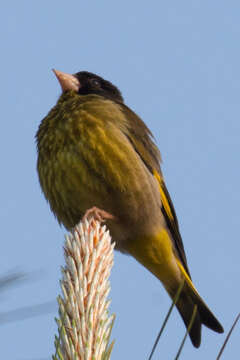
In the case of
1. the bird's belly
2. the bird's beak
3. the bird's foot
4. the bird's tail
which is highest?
the bird's beak

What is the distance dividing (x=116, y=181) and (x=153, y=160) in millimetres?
648

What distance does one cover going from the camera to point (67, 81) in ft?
14.8

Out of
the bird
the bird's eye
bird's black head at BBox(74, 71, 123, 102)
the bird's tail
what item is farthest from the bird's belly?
the bird's eye

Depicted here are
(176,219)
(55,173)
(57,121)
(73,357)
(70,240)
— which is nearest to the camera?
(73,357)

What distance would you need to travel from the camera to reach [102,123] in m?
3.81

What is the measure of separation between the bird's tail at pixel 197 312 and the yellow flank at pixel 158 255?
0.09 metres

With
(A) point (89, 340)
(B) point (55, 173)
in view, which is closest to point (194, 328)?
(B) point (55, 173)

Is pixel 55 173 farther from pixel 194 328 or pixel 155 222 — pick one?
pixel 194 328

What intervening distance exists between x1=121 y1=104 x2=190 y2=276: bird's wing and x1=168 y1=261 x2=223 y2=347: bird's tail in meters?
0.17

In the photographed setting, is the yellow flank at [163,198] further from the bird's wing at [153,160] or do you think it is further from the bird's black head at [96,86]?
the bird's black head at [96,86]

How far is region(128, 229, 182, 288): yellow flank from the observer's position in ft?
13.1

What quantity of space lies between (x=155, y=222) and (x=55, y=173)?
2.61 feet

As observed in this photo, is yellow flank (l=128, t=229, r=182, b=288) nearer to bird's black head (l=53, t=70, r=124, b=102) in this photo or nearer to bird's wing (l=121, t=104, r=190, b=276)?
bird's wing (l=121, t=104, r=190, b=276)

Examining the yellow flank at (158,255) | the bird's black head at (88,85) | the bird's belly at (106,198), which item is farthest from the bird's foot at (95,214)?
the bird's black head at (88,85)
